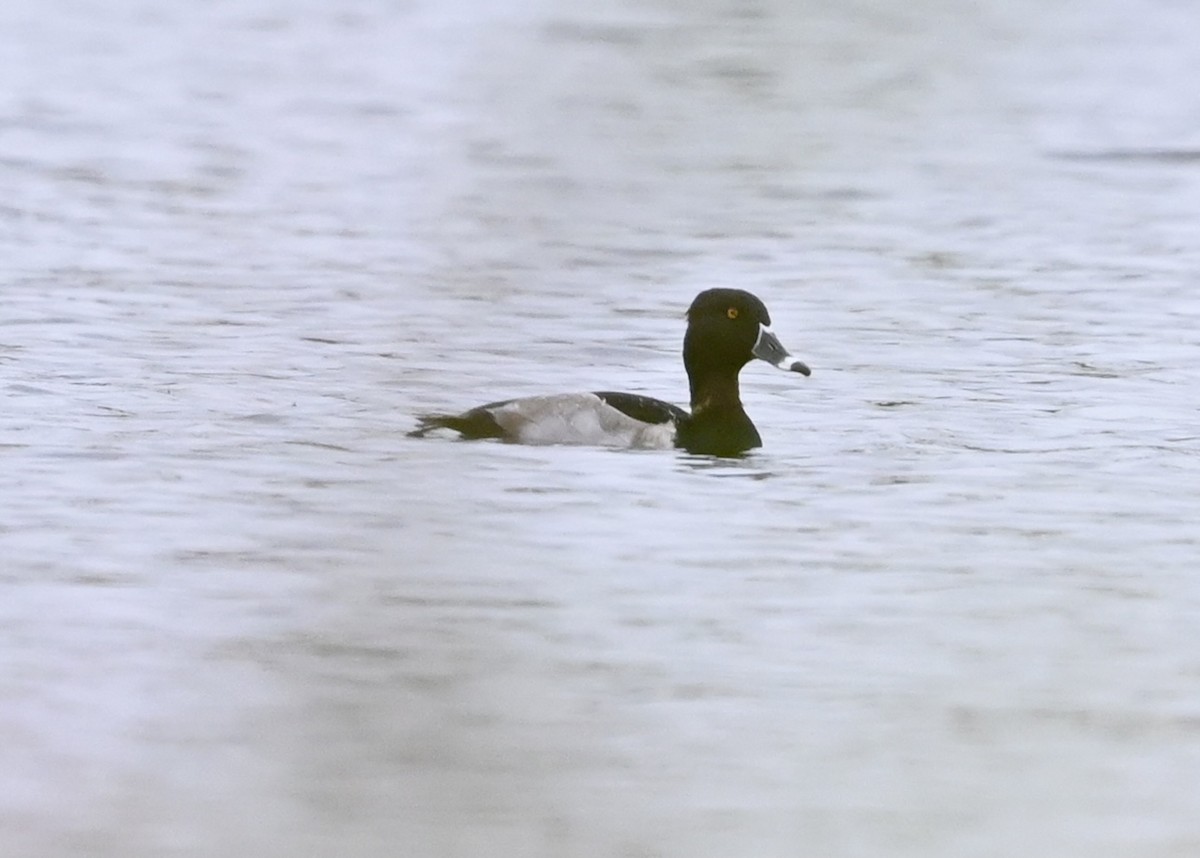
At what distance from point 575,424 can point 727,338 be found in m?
1.07

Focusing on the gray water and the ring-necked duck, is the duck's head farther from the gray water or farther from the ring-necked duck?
the gray water

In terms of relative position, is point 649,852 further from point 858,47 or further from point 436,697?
point 858,47

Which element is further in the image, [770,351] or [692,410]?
[770,351]

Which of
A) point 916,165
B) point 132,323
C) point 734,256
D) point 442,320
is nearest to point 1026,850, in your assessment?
point 916,165

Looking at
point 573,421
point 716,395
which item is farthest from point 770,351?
point 573,421

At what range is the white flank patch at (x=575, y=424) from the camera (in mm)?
9609

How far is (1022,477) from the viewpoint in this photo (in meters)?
8.98

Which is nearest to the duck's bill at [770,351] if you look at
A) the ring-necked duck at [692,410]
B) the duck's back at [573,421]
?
the ring-necked duck at [692,410]

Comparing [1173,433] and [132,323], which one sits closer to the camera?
[1173,433]

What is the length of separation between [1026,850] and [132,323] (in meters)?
9.44

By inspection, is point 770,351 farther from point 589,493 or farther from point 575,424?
point 589,493

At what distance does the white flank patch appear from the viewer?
9.61 m

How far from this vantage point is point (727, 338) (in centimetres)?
1038

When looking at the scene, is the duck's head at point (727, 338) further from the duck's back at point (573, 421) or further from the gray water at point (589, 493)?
the duck's back at point (573, 421)
